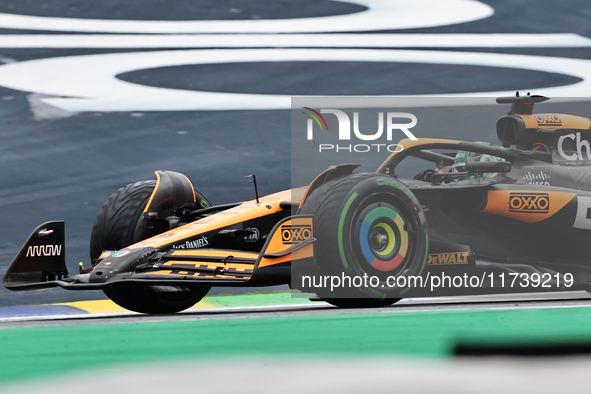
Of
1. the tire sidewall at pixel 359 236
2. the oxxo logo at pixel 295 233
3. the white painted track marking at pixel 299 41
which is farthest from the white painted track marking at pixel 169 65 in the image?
the tire sidewall at pixel 359 236

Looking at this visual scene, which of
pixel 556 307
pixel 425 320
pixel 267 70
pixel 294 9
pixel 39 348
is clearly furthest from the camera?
pixel 294 9

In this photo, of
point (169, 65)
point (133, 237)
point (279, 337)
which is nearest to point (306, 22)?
point (169, 65)

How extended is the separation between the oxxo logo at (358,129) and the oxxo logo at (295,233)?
22.1 inches

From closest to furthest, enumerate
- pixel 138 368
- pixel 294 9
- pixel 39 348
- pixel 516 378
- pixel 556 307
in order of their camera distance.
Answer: pixel 516 378, pixel 138 368, pixel 39 348, pixel 556 307, pixel 294 9

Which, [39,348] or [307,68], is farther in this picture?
[307,68]

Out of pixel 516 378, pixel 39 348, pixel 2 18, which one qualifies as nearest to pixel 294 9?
pixel 2 18

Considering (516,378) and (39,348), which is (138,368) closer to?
(39,348)

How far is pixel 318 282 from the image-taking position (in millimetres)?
4590

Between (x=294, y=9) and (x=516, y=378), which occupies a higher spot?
(x=294, y=9)

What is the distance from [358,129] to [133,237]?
99.3 inches

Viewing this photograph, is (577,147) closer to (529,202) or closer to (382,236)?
(529,202)

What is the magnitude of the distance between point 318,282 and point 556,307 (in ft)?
7.94

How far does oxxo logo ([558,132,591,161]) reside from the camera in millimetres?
5293

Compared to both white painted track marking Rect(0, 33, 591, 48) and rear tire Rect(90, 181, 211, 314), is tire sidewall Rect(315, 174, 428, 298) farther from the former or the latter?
white painted track marking Rect(0, 33, 591, 48)
